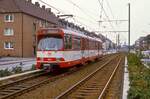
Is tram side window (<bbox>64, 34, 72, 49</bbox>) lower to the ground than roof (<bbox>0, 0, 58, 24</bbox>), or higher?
lower

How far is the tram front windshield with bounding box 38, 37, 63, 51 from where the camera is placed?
23.0 metres

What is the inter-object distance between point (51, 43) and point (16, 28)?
129 ft

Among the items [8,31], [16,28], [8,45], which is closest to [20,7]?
[16,28]

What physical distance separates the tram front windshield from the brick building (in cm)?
3771

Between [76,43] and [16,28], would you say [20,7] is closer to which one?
[16,28]

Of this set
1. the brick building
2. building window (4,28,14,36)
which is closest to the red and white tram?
the brick building

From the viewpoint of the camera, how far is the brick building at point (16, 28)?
60.9m

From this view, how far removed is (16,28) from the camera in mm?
61312

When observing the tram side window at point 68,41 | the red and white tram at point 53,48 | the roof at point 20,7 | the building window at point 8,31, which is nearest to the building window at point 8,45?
the building window at point 8,31

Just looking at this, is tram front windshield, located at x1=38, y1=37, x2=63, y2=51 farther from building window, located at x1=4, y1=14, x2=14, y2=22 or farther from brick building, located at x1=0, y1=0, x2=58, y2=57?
building window, located at x1=4, y1=14, x2=14, y2=22

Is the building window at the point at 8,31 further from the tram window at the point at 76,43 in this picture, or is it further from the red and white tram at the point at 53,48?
the red and white tram at the point at 53,48

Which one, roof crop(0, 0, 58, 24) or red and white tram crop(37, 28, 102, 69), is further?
roof crop(0, 0, 58, 24)

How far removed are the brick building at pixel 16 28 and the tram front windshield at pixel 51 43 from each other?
37712 mm

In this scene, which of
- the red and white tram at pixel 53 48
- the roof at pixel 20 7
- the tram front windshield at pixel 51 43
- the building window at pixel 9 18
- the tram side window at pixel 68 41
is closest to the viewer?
the red and white tram at pixel 53 48
